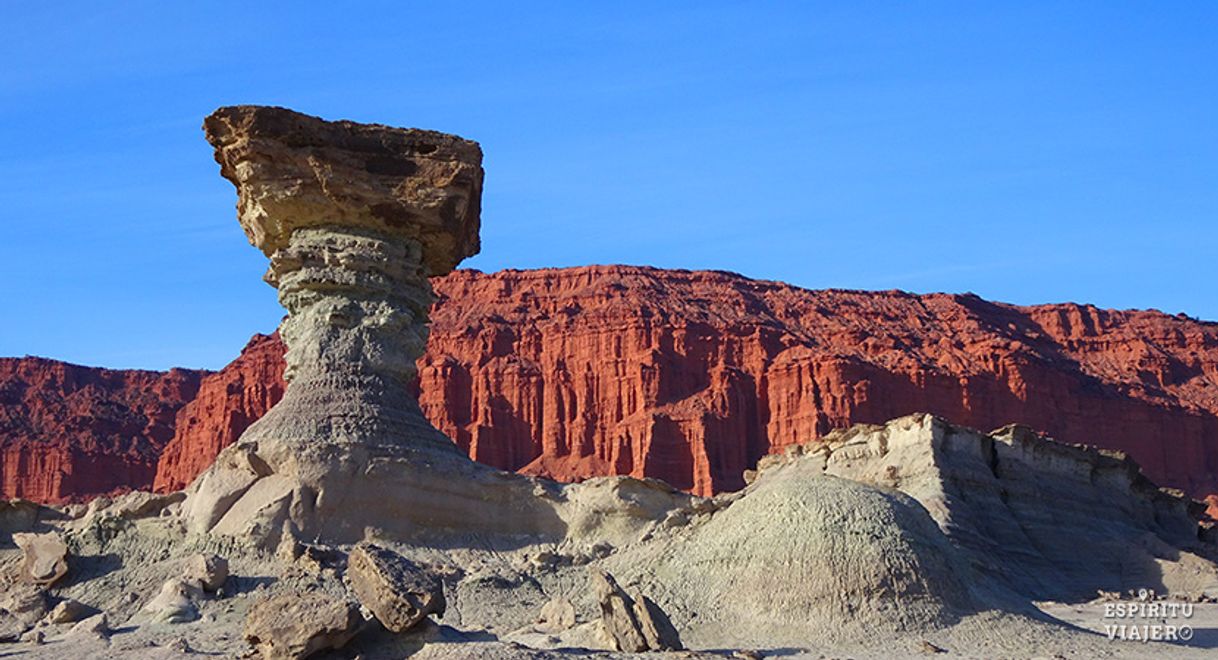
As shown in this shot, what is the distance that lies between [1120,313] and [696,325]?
45873mm

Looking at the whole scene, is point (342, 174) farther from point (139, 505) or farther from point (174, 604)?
point (174, 604)

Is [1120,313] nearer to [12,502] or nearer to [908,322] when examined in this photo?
[908,322]

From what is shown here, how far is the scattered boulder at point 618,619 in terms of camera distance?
1745 cm

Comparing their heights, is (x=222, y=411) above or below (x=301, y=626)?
above

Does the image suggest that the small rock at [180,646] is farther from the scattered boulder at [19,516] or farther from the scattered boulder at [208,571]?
the scattered boulder at [19,516]

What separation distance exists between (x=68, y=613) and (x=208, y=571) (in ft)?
6.45

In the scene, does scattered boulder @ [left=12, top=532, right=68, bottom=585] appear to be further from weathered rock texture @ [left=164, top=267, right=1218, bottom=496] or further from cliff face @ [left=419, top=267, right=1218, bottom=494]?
cliff face @ [left=419, top=267, right=1218, bottom=494]

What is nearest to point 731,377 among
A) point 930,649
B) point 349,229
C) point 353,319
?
point 349,229

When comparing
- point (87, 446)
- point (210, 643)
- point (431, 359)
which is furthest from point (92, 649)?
point (87, 446)

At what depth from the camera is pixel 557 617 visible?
20359 millimetres

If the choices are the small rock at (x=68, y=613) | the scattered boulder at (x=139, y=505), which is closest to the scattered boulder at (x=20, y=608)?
the small rock at (x=68, y=613)

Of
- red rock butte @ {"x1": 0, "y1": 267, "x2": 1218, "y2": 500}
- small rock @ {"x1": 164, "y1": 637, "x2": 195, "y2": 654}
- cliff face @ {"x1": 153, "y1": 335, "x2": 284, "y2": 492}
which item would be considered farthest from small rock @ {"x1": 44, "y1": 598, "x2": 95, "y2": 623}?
cliff face @ {"x1": 153, "y1": 335, "x2": 284, "y2": 492}

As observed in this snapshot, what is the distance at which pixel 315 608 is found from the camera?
56.3 feet

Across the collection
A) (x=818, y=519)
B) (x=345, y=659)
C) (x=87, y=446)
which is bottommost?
(x=345, y=659)
